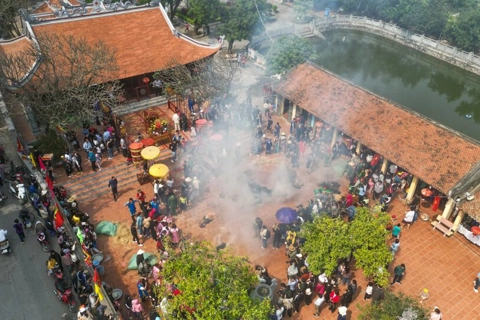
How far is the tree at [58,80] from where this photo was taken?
21.0 metres

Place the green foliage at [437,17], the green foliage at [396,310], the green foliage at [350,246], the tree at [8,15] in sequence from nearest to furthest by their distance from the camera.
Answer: the green foliage at [396,310]
the green foliage at [350,246]
the tree at [8,15]
the green foliage at [437,17]

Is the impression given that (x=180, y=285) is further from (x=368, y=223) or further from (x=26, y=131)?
(x=26, y=131)

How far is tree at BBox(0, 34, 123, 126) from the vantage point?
21.0m

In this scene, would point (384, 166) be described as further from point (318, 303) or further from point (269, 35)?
point (269, 35)

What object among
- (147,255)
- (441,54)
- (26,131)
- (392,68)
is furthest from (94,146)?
(441,54)

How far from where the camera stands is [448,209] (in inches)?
698

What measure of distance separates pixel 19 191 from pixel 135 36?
41.2 ft

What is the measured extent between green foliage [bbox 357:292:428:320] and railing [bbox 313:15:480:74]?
108ft

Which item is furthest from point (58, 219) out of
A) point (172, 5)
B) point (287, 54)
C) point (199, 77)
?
point (172, 5)

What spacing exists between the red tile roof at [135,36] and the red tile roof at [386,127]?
7056 millimetres

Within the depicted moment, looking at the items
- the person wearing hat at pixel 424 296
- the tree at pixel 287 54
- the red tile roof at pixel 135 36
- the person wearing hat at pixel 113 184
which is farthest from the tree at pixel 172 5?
the person wearing hat at pixel 424 296

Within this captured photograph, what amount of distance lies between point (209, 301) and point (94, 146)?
14357 mm

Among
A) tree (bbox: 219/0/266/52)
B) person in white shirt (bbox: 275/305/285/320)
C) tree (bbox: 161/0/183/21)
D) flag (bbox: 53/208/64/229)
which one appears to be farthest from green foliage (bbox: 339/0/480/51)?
flag (bbox: 53/208/64/229)

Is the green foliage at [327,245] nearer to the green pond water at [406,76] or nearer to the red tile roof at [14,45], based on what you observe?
the red tile roof at [14,45]
